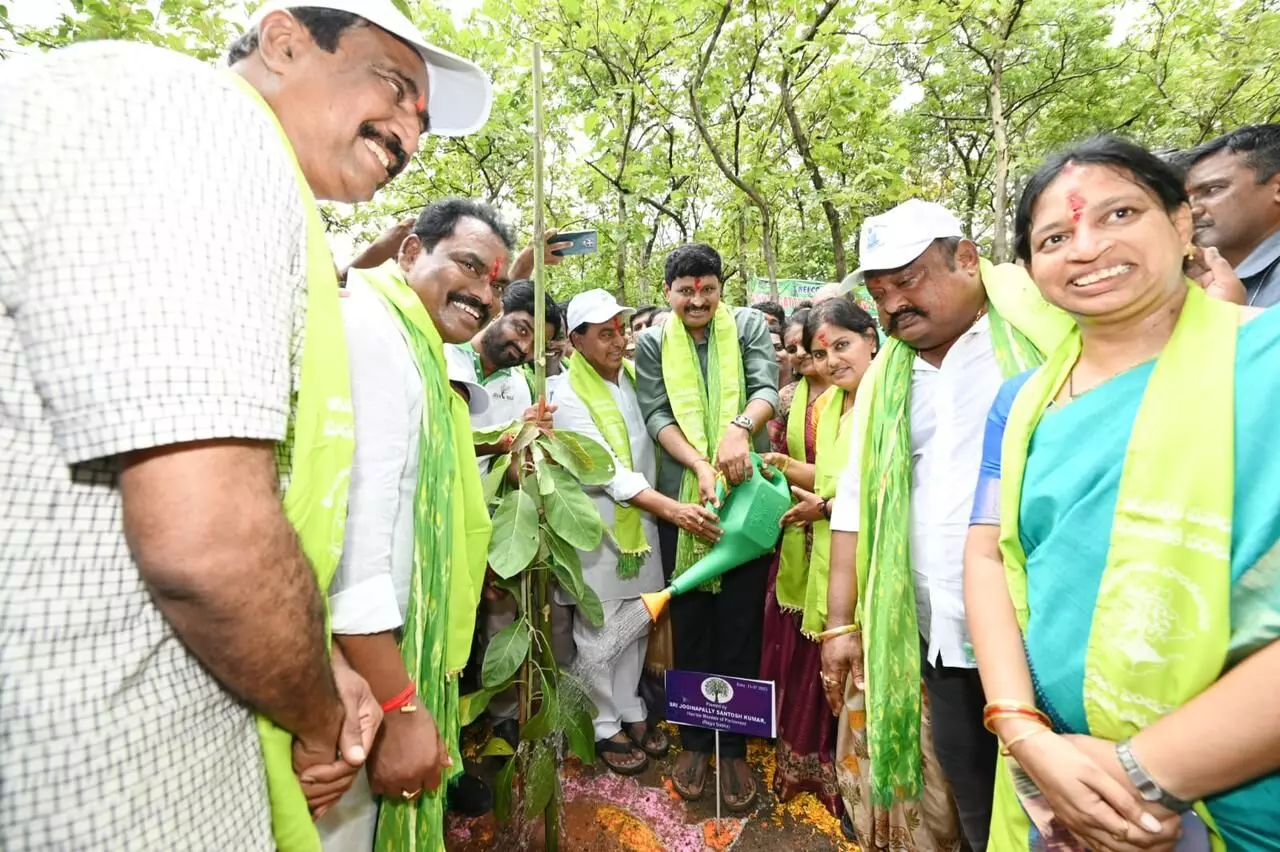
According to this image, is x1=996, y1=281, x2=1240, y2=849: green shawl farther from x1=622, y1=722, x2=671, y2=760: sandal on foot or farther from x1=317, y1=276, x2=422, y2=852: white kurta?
x1=622, y1=722, x2=671, y2=760: sandal on foot

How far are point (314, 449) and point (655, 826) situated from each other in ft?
8.30

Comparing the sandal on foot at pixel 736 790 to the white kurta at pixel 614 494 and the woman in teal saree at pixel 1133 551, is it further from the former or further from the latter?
the woman in teal saree at pixel 1133 551

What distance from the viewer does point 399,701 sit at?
130 cm

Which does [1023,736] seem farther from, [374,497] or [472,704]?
[472,704]

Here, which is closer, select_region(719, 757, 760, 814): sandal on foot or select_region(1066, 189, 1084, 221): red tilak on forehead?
select_region(1066, 189, 1084, 221): red tilak on forehead

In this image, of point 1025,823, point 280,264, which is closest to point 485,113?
point 280,264

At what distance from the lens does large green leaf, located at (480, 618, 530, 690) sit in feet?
6.29

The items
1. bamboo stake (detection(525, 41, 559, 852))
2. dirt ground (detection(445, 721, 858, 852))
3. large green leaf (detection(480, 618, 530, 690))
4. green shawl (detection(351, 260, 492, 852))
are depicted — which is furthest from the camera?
dirt ground (detection(445, 721, 858, 852))

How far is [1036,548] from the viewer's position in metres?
1.29

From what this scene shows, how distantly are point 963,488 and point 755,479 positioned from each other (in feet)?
3.34

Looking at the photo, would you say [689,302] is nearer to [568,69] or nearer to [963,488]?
[963,488]

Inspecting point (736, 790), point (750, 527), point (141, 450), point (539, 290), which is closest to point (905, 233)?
point (539, 290)

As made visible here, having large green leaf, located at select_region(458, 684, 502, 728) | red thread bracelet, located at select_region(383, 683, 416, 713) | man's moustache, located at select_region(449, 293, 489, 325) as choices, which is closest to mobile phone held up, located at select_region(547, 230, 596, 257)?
man's moustache, located at select_region(449, 293, 489, 325)

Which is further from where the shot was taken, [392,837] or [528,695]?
[528,695]
